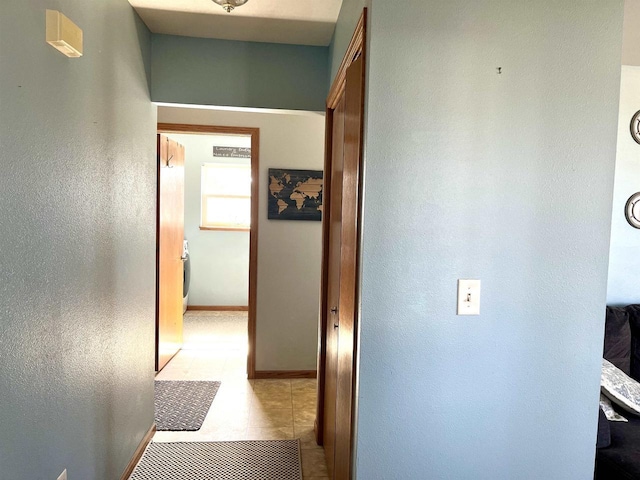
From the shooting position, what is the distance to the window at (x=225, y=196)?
19.2 feet

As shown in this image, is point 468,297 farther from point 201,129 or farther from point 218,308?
point 218,308

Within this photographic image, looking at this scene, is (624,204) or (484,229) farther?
(624,204)

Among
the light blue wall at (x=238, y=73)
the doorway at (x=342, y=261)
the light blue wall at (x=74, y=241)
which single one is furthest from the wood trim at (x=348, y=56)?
the light blue wall at (x=74, y=241)

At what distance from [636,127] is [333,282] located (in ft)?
6.92

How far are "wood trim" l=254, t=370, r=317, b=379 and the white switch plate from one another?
245 cm

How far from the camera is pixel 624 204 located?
2.73m

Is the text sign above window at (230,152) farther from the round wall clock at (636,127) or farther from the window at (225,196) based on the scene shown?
the round wall clock at (636,127)

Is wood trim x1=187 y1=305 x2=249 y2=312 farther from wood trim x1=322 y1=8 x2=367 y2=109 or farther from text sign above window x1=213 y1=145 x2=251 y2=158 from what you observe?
wood trim x1=322 y1=8 x2=367 y2=109

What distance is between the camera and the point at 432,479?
148 centimetres

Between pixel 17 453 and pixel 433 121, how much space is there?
1584 millimetres

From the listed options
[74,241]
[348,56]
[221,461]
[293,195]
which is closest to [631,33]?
[348,56]

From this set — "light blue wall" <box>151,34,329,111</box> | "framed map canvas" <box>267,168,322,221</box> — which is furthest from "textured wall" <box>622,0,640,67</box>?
"framed map canvas" <box>267,168,322,221</box>

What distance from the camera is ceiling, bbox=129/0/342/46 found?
6.98ft

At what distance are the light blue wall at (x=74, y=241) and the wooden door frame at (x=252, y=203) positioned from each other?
1064mm
